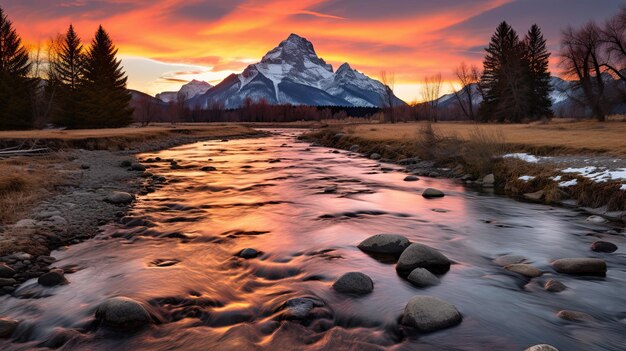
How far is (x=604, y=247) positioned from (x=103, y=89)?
2421 inches

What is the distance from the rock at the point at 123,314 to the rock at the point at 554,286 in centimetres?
657

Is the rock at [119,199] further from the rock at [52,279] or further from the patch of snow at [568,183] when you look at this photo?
the patch of snow at [568,183]

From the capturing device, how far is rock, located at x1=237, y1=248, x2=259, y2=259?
911 centimetres

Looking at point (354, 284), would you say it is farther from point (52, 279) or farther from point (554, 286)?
point (52, 279)

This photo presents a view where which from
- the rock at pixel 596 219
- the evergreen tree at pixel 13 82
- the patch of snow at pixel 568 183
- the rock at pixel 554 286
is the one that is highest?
the evergreen tree at pixel 13 82

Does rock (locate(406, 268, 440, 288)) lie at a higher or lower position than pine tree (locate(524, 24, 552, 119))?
lower

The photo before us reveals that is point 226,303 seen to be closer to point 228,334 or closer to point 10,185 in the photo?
point 228,334

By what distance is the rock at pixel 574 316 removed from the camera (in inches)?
245

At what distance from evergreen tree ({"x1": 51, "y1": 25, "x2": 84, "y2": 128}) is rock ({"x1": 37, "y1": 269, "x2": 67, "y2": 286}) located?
54944mm

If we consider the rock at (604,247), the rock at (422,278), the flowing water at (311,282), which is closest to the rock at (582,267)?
the flowing water at (311,282)

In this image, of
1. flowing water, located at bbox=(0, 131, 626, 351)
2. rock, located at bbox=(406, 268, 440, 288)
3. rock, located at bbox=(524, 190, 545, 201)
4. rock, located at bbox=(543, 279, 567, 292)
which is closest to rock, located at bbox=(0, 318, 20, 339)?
flowing water, located at bbox=(0, 131, 626, 351)

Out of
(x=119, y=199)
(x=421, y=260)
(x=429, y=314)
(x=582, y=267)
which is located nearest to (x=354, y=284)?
(x=429, y=314)

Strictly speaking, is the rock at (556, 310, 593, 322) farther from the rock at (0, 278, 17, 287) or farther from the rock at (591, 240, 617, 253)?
the rock at (0, 278, 17, 287)

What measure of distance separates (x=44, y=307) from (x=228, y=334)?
9.94ft
